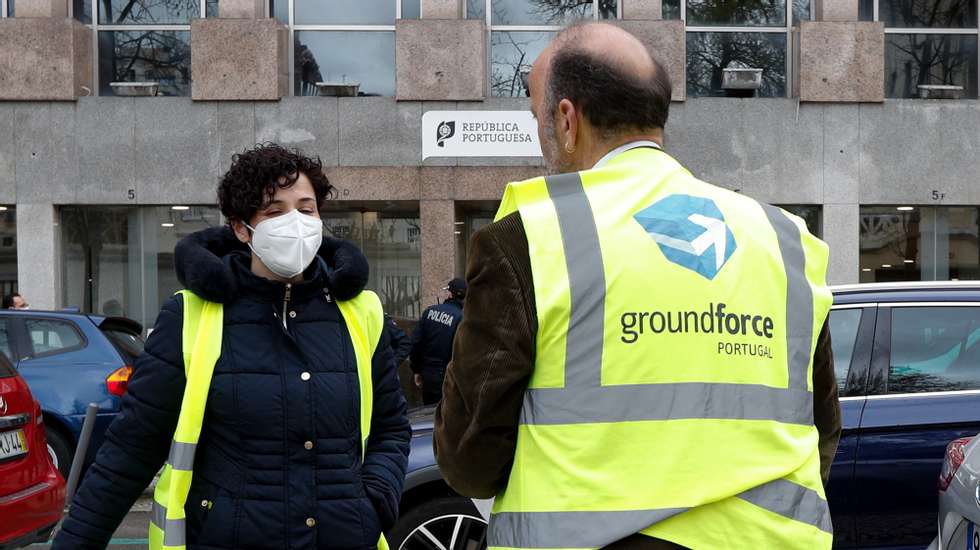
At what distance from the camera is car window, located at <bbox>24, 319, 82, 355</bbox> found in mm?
10242

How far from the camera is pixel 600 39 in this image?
206cm

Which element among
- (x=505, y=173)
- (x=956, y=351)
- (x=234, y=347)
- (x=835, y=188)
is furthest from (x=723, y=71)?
(x=234, y=347)

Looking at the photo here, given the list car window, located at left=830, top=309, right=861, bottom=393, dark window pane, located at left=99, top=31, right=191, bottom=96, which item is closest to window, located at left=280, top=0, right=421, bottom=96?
dark window pane, located at left=99, top=31, right=191, bottom=96

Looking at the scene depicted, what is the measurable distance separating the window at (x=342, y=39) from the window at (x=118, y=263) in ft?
8.81

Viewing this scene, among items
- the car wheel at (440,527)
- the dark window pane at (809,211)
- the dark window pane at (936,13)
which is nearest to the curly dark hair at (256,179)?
the car wheel at (440,527)

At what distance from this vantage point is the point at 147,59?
682 inches

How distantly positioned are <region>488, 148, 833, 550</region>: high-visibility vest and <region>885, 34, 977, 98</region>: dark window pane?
55.7 ft

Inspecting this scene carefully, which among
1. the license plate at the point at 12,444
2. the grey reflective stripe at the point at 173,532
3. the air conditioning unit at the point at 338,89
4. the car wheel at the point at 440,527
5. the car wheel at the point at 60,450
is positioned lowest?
the car wheel at the point at 60,450

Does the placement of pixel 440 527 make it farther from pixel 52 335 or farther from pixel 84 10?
pixel 84 10

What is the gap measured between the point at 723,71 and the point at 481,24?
12.5 feet

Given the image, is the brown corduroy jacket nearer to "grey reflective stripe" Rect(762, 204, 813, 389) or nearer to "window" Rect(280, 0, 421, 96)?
"grey reflective stripe" Rect(762, 204, 813, 389)

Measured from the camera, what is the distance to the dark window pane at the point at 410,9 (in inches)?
677

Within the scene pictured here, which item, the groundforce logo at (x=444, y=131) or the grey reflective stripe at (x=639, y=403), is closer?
the grey reflective stripe at (x=639, y=403)

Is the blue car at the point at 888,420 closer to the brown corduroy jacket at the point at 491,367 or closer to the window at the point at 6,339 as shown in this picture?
the brown corduroy jacket at the point at 491,367
